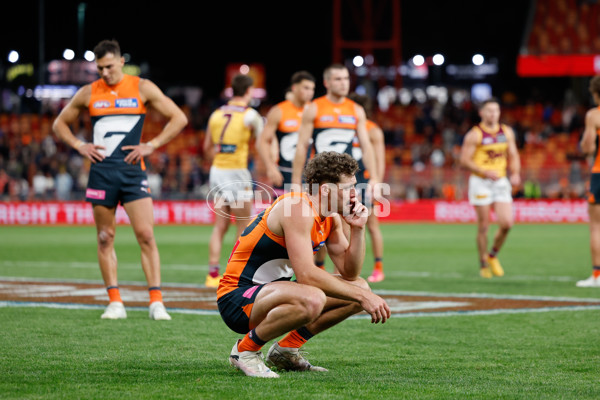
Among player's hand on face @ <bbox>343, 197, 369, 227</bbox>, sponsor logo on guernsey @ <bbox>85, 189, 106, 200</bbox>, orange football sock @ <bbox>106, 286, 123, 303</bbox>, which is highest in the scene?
sponsor logo on guernsey @ <bbox>85, 189, 106, 200</bbox>

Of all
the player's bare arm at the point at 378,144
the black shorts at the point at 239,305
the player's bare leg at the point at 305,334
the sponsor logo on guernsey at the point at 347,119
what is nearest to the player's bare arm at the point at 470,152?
the player's bare arm at the point at 378,144

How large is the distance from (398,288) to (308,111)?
7.62 feet

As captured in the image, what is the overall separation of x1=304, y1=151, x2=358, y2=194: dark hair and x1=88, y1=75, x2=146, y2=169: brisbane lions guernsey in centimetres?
330

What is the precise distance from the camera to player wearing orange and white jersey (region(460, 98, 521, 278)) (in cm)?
1256

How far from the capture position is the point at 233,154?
37.8ft

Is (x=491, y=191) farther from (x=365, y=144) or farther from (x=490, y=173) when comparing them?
(x=365, y=144)

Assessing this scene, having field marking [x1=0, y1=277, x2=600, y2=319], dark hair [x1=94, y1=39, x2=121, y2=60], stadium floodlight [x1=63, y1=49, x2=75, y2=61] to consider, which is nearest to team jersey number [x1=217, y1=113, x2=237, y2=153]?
field marking [x1=0, y1=277, x2=600, y2=319]

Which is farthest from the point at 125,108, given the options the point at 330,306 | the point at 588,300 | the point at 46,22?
the point at 46,22

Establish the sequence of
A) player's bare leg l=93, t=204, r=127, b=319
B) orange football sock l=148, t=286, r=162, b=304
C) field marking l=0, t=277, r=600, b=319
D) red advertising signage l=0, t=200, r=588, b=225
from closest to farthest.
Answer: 1. orange football sock l=148, t=286, r=162, b=304
2. player's bare leg l=93, t=204, r=127, b=319
3. field marking l=0, t=277, r=600, b=319
4. red advertising signage l=0, t=200, r=588, b=225

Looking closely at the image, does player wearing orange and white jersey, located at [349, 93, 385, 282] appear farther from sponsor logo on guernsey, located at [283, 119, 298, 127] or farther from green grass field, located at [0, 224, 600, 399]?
sponsor logo on guernsey, located at [283, 119, 298, 127]

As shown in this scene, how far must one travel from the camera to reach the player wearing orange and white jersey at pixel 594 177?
1086cm

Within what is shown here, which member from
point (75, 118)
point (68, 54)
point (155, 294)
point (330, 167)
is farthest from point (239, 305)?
point (68, 54)

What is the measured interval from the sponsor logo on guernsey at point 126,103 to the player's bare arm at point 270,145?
2.75 meters

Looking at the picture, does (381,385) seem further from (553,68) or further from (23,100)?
(23,100)
